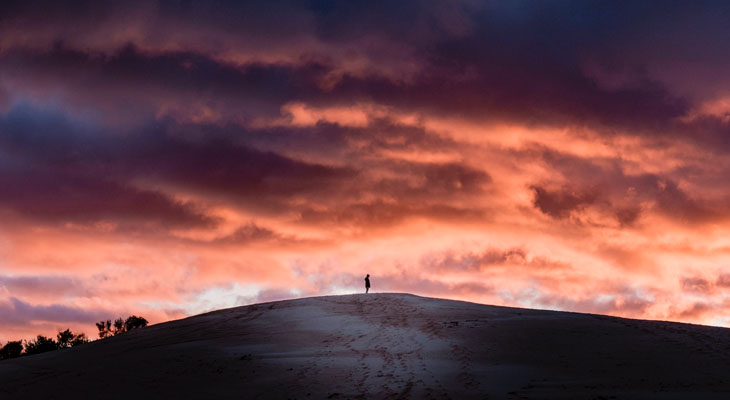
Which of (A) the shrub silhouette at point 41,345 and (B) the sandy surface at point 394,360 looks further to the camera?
(A) the shrub silhouette at point 41,345

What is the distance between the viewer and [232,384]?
17.4 metres

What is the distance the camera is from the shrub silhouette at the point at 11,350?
4819 cm

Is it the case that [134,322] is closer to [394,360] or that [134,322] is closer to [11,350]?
[11,350]

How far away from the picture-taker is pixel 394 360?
18.9 meters

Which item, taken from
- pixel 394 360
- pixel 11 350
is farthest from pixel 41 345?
pixel 394 360

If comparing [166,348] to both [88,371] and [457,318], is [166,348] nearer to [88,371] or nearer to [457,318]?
[88,371]

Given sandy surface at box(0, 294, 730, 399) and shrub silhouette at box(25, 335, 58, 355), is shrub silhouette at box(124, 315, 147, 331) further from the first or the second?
sandy surface at box(0, 294, 730, 399)

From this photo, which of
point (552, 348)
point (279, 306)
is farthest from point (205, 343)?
point (552, 348)

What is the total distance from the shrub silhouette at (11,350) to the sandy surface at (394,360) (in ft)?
95.3

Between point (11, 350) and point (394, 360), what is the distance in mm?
45603

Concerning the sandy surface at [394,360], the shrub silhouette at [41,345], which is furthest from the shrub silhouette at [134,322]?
the sandy surface at [394,360]

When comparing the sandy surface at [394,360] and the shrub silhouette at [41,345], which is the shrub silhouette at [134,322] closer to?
the shrub silhouette at [41,345]

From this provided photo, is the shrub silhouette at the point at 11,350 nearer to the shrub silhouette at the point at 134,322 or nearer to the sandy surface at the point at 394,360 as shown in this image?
A: the shrub silhouette at the point at 134,322

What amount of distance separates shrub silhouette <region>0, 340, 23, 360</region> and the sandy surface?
2905 centimetres
